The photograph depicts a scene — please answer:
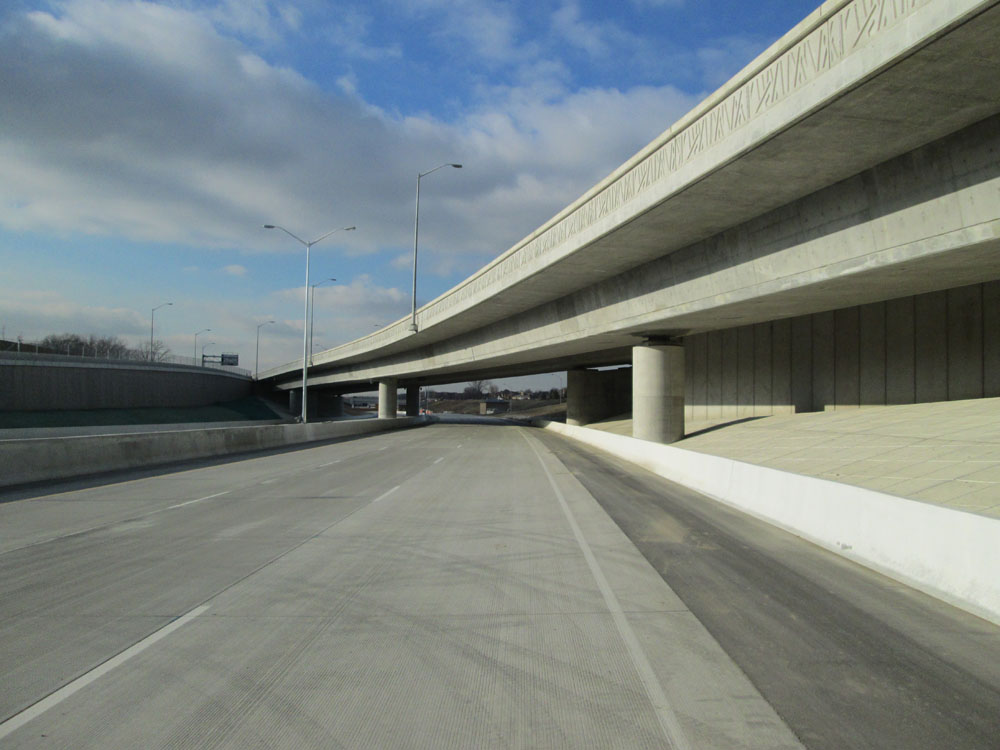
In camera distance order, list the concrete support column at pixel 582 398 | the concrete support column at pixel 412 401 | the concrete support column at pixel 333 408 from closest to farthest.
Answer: the concrete support column at pixel 582 398 → the concrete support column at pixel 412 401 → the concrete support column at pixel 333 408

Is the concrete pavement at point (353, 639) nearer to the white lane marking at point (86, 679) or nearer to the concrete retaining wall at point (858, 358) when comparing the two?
the white lane marking at point (86, 679)

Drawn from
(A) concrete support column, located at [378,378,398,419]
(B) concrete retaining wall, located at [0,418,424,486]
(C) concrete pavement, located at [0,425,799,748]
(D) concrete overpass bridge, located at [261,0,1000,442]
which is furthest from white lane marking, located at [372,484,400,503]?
(A) concrete support column, located at [378,378,398,419]

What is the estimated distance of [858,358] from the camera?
2212cm

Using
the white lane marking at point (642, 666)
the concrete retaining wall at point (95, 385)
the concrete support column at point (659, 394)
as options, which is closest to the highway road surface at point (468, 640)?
the white lane marking at point (642, 666)

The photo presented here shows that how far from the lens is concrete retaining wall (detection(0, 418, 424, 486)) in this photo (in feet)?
50.8

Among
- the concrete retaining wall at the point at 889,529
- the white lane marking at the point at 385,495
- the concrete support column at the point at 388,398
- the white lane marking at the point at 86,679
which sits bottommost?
the white lane marking at the point at 385,495

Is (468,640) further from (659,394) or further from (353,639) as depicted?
(659,394)

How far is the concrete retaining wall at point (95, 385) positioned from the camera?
52.0 metres

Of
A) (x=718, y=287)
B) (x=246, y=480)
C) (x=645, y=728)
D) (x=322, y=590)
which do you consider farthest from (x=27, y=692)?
(x=718, y=287)

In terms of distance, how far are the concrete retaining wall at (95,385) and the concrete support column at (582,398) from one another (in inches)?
1647

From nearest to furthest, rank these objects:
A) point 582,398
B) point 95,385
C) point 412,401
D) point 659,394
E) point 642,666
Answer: point 642,666 → point 659,394 → point 582,398 → point 95,385 → point 412,401

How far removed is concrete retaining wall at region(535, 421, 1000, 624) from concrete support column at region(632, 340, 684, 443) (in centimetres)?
1233

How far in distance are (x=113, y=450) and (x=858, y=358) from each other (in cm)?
2315

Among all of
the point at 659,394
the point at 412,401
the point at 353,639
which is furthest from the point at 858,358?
the point at 412,401
